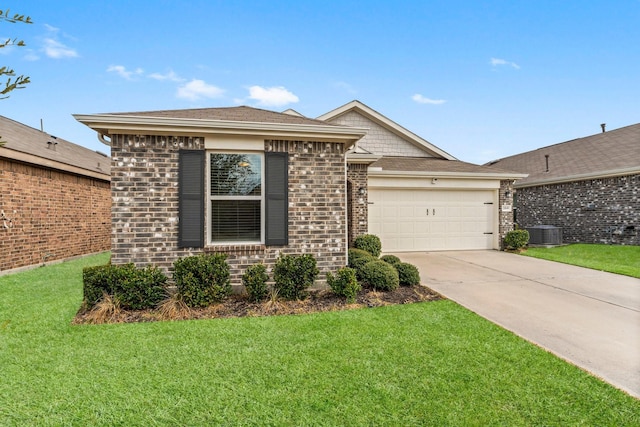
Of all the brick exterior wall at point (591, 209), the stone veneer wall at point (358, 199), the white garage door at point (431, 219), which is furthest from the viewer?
the brick exterior wall at point (591, 209)

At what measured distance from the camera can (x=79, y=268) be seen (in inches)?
340

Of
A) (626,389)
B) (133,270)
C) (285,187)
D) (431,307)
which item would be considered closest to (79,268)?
(133,270)

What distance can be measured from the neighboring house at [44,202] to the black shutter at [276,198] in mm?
6996

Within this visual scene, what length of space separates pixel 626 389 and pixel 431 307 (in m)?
2.39

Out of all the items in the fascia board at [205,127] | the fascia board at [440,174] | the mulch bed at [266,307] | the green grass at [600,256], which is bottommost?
the mulch bed at [266,307]

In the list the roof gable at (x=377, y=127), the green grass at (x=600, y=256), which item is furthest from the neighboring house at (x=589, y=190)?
the roof gable at (x=377, y=127)

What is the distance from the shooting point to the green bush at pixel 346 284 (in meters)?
5.25

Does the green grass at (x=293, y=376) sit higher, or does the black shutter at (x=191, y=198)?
the black shutter at (x=191, y=198)

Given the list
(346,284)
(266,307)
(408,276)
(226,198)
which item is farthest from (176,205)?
(408,276)

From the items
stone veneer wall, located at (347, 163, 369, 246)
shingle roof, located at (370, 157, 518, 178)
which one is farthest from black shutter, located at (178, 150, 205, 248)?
shingle roof, located at (370, 157, 518, 178)

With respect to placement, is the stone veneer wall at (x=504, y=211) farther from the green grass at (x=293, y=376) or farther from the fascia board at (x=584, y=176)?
the green grass at (x=293, y=376)

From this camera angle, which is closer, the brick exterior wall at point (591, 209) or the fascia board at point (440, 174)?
the fascia board at point (440, 174)

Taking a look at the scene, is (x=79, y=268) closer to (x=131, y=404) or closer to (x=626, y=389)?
(x=131, y=404)

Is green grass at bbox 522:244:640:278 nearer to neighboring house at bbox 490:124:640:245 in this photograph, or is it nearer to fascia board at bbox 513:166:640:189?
neighboring house at bbox 490:124:640:245
